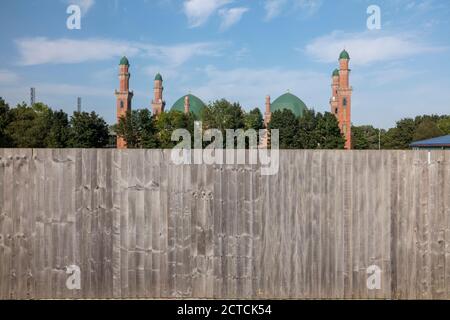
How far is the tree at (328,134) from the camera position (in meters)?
53.9

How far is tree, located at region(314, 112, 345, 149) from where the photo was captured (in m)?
53.9

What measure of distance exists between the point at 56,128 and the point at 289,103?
146 feet

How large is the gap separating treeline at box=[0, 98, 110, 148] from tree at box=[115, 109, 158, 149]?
2.72 metres

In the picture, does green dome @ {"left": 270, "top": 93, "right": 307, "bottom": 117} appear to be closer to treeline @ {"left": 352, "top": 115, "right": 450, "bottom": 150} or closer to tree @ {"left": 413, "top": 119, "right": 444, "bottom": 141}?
treeline @ {"left": 352, "top": 115, "right": 450, "bottom": 150}

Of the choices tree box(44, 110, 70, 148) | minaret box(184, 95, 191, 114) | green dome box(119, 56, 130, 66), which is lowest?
tree box(44, 110, 70, 148)

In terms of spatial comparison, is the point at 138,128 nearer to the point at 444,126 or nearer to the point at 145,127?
the point at 145,127

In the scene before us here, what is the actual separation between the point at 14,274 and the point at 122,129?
153ft

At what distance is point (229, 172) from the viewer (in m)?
5.52

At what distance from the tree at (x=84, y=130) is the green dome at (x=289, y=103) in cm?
3768

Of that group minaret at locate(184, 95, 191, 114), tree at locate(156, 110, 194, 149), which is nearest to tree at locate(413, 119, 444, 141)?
tree at locate(156, 110, 194, 149)

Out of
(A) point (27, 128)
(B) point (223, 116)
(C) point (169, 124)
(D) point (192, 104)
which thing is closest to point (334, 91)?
(D) point (192, 104)

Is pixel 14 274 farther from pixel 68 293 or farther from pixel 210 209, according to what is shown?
pixel 210 209

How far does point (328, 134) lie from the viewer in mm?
54062

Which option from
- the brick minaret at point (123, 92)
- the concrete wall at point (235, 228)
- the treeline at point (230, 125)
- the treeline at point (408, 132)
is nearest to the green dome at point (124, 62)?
the brick minaret at point (123, 92)
